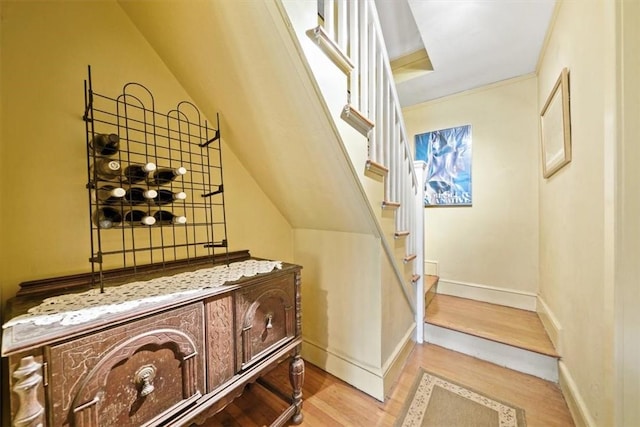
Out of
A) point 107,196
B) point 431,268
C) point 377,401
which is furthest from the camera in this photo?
point 431,268

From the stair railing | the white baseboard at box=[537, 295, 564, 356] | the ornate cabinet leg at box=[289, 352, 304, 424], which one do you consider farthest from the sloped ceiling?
the white baseboard at box=[537, 295, 564, 356]

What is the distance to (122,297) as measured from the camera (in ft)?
2.69

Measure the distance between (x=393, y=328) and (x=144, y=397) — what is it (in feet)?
4.69

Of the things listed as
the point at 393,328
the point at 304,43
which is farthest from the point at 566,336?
the point at 304,43

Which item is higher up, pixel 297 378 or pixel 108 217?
pixel 108 217

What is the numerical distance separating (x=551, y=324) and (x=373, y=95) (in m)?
2.13

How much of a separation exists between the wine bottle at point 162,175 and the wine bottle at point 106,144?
0.53 feet

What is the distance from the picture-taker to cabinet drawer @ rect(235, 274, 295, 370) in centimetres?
100

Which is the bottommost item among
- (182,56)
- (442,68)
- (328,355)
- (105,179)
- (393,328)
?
(328,355)

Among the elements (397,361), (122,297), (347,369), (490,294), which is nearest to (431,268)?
(490,294)

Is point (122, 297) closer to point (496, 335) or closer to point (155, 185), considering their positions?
point (155, 185)

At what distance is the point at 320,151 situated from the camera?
1.18 metres

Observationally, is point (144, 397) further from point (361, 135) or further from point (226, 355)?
→ point (361, 135)

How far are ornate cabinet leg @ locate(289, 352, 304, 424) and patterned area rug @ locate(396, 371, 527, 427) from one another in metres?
0.56
